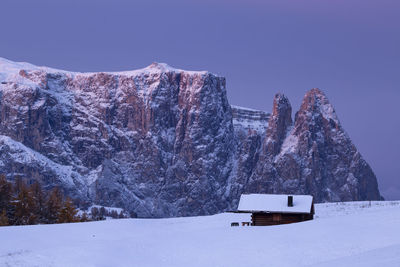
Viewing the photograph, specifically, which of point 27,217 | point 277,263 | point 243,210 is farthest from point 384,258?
point 27,217

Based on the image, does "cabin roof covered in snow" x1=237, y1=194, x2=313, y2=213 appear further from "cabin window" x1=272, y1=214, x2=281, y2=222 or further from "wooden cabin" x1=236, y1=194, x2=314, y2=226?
"cabin window" x1=272, y1=214, x2=281, y2=222

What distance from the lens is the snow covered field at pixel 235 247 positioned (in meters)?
43.0

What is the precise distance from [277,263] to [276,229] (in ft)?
45.8

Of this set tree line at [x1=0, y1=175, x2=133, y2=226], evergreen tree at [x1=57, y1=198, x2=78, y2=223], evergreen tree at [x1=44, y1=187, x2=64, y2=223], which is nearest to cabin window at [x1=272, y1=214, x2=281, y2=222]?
tree line at [x1=0, y1=175, x2=133, y2=226]

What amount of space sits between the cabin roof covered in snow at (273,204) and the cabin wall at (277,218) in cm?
87

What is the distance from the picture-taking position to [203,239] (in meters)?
53.0

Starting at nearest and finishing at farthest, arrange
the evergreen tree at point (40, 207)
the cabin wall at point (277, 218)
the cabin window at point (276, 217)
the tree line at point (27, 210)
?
the cabin wall at point (277, 218)
the cabin window at point (276, 217)
the tree line at point (27, 210)
the evergreen tree at point (40, 207)

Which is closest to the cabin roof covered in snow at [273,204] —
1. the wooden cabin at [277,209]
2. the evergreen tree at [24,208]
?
Answer: the wooden cabin at [277,209]

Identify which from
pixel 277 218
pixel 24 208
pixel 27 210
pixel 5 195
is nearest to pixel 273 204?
pixel 277 218

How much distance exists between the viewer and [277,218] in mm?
73812

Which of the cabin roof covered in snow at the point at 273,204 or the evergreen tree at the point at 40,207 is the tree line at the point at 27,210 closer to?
the evergreen tree at the point at 40,207

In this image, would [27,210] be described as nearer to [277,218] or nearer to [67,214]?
[67,214]

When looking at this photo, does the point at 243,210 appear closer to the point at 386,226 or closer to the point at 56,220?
the point at 386,226

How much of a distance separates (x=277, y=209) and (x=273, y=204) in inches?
51.3
